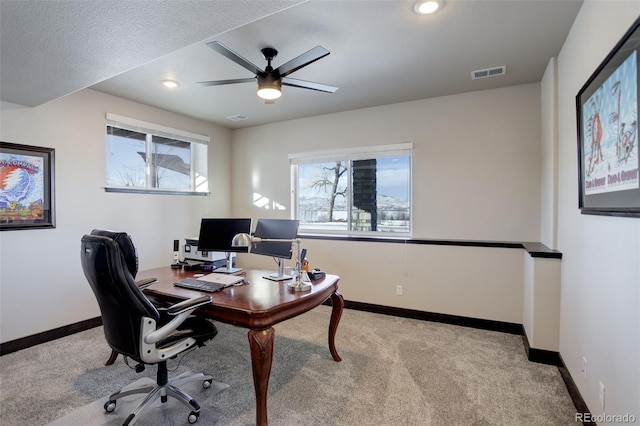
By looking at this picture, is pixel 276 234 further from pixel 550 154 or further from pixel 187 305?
pixel 550 154

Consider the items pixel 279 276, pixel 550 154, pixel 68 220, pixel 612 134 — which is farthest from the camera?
pixel 68 220

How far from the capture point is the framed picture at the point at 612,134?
4.35 feet

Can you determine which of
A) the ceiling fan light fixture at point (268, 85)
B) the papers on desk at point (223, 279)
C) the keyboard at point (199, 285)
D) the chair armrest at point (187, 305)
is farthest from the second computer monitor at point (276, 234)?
the ceiling fan light fixture at point (268, 85)

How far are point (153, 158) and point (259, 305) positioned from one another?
314cm

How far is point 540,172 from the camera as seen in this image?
3.23m

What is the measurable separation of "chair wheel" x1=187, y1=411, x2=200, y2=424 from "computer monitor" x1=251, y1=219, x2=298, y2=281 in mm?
992

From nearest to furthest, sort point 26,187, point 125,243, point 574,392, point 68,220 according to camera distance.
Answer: point 125,243
point 574,392
point 26,187
point 68,220

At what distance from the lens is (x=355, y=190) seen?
14.0ft

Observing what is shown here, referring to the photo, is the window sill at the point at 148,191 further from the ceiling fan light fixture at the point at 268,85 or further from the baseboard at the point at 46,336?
the ceiling fan light fixture at the point at 268,85

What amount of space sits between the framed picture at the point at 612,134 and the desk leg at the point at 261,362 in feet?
6.06

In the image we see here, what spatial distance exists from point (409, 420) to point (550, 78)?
9.93 feet

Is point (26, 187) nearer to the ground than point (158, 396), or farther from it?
farther from it

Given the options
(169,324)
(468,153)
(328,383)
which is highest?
(468,153)

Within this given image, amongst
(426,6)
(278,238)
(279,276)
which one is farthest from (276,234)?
(426,6)
